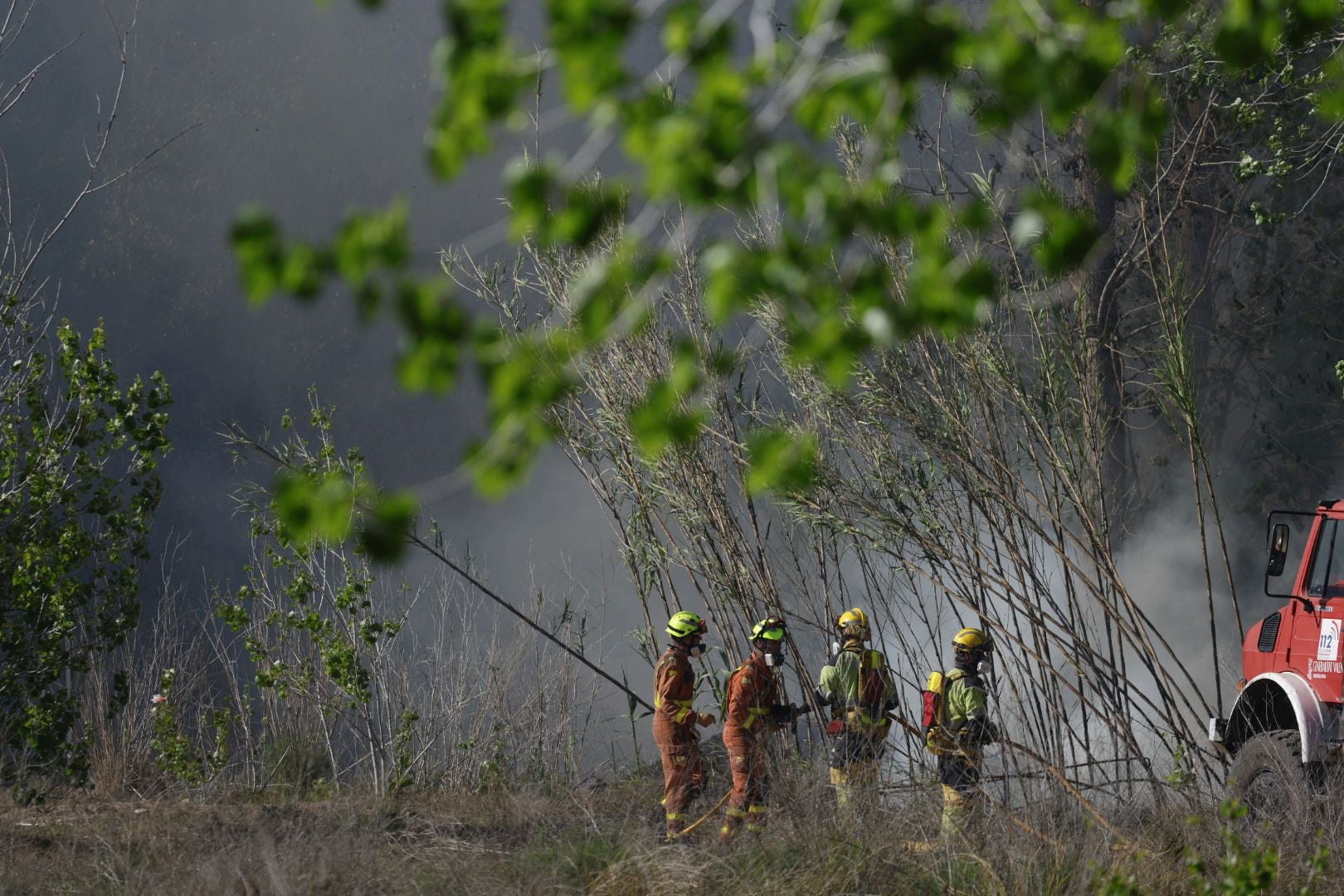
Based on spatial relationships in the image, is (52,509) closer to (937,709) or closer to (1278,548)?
(937,709)

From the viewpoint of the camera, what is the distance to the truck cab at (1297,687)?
5.77 m

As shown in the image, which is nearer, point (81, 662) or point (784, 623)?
point (784, 623)

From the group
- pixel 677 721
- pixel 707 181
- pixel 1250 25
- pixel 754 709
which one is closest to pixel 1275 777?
pixel 754 709

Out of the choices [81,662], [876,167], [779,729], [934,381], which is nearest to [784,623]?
[779,729]

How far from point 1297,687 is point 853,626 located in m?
2.20

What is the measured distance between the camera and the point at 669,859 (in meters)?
5.05

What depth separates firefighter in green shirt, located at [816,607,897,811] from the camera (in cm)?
685

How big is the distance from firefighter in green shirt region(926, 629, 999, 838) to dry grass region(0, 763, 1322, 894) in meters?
0.37

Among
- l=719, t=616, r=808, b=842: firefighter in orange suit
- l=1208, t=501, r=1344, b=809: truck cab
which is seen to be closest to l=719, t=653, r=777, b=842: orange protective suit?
l=719, t=616, r=808, b=842: firefighter in orange suit

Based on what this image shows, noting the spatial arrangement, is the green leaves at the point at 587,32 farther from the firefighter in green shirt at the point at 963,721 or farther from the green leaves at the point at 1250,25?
the firefighter in green shirt at the point at 963,721

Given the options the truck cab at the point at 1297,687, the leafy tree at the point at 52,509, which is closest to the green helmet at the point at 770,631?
the truck cab at the point at 1297,687

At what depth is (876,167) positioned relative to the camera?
7.02 feet

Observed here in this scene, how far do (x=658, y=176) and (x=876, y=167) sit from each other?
46 cm

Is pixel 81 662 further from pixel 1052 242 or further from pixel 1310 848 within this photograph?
pixel 1052 242
